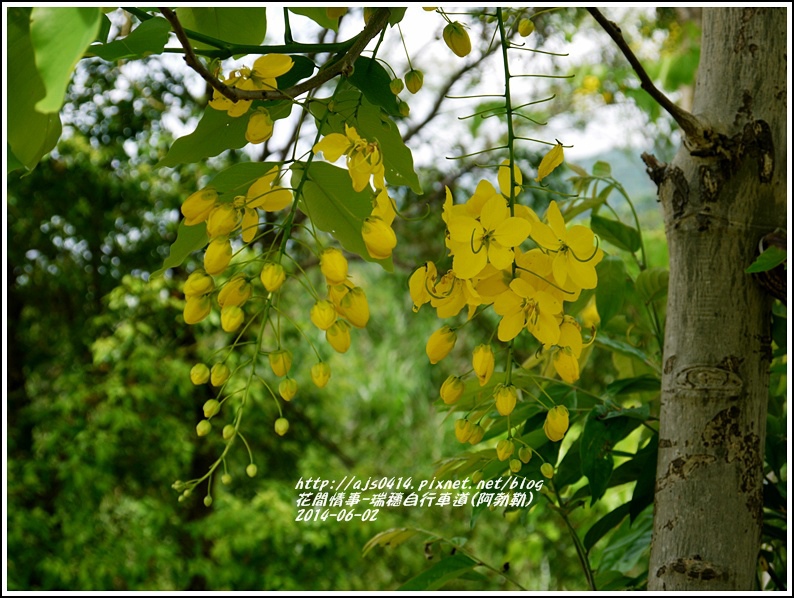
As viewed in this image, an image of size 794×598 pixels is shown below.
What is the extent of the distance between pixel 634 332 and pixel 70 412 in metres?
1.54

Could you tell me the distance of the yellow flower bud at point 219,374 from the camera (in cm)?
27

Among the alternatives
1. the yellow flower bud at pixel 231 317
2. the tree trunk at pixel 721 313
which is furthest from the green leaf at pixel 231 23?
the tree trunk at pixel 721 313

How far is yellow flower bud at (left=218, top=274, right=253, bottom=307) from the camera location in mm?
264

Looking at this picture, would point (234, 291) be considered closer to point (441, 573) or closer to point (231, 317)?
point (231, 317)

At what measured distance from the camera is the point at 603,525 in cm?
52

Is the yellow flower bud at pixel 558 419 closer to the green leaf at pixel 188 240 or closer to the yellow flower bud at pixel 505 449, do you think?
the yellow flower bud at pixel 505 449

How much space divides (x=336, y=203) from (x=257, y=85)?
5 cm

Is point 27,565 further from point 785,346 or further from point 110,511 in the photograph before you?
point 785,346

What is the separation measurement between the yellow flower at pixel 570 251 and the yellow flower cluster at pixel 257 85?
0.10 m

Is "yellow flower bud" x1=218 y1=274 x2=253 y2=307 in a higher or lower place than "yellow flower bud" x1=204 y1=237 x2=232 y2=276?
lower

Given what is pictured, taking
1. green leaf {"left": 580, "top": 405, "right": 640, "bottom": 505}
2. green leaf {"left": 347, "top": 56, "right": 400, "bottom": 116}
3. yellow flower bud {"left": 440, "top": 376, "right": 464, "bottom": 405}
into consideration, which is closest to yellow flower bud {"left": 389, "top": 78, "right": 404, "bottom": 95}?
green leaf {"left": 347, "top": 56, "right": 400, "bottom": 116}

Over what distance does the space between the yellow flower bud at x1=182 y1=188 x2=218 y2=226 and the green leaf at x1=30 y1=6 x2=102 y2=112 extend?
0.09 metres

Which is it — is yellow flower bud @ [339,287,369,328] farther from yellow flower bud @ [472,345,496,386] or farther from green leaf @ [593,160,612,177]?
green leaf @ [593,160,612,177]

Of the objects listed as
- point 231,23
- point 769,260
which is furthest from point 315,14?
point 769,260
